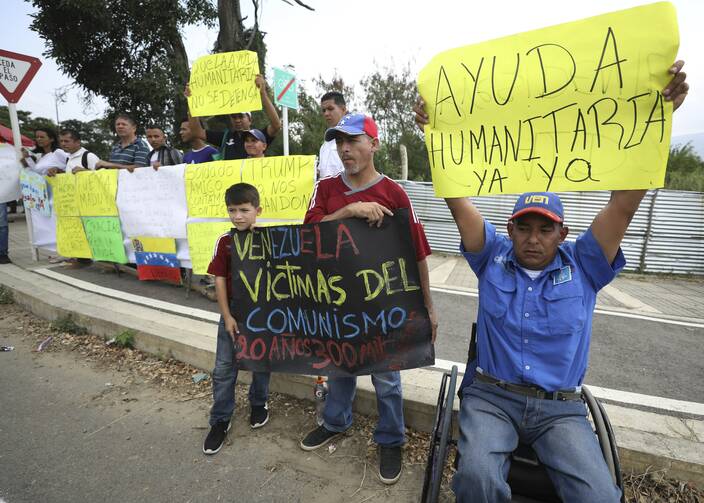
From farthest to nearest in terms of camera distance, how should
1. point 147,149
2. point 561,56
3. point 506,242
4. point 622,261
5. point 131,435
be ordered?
point 147,149
point 131,435
point 506,242
point 622,261
point 561,56

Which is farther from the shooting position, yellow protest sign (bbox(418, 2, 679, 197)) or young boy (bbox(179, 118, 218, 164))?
young boy (bbox(179, 118, 218, 164))

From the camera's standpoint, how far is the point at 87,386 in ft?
9.87

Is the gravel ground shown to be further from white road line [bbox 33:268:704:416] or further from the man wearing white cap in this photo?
the man wearing white cap

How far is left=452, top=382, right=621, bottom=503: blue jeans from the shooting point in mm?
A: 1384

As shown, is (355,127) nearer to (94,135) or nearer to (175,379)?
(175,379)

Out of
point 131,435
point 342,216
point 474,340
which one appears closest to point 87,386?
point 131,435

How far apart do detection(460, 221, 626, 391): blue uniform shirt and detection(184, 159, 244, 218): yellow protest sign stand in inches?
126

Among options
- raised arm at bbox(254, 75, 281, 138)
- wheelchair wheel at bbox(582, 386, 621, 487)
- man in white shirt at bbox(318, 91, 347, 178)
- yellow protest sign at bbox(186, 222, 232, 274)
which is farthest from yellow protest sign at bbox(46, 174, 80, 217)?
wheelchair wheel at bbox(582, 386, 621, 487)

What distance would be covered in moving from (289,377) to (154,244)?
3.21 metres

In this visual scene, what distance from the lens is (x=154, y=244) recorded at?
494cm

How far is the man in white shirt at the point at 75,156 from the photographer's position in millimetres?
5496

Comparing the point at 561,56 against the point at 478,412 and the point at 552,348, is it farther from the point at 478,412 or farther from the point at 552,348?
the point at 478,412

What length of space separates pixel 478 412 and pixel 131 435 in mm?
2158

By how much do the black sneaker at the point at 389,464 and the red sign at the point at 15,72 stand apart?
7484mm
